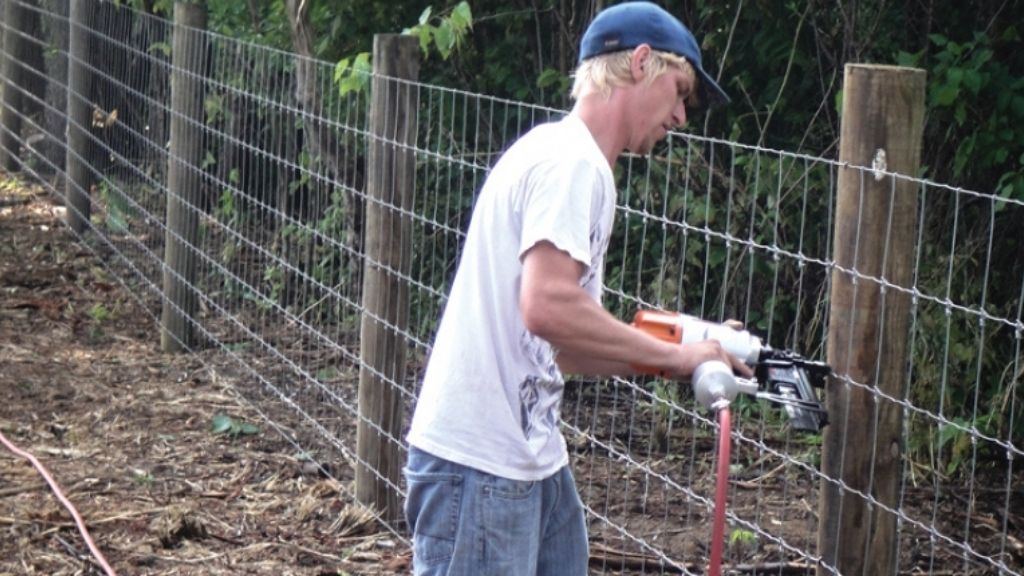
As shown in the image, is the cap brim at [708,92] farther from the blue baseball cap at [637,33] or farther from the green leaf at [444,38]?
the green leaf at [444,38]

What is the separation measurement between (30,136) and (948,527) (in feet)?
30.2

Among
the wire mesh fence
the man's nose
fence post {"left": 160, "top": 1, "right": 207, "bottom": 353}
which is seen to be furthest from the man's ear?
fence post {"left": 160, "top": 1, "right": 207, "bottom": 353}

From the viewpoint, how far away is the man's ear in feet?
10.6

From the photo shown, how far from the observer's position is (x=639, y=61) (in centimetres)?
323

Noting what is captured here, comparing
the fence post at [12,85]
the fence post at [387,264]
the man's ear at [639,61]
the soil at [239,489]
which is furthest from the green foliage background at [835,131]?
the fence post at [12,85]

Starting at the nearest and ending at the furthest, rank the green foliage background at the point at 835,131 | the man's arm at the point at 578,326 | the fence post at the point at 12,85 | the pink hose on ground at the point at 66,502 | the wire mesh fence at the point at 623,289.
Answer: the man's arm at the point at 578,326
the pink hose on ground at the point at 66,502
the wire mesh fence at the point at 623,289
the green foliage background at the point at 835,131
the fence post at the point at 12,85

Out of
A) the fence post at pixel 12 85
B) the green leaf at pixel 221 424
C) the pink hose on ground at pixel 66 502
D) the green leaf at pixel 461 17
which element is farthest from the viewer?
the fence post at pixel 12 85

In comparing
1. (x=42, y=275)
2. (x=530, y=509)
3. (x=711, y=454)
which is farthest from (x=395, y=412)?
(x=42, y=275)

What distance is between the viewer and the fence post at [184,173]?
8.09 metres

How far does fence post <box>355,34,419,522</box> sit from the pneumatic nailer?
8.11 feet

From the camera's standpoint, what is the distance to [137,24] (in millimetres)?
9211

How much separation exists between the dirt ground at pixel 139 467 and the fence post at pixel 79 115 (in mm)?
1038

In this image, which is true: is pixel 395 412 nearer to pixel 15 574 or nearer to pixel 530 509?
pixel 15 574

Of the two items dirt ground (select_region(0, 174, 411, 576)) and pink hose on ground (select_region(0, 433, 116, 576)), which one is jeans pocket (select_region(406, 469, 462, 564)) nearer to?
dirt ground (select_region(0, 174, 411, 576))
